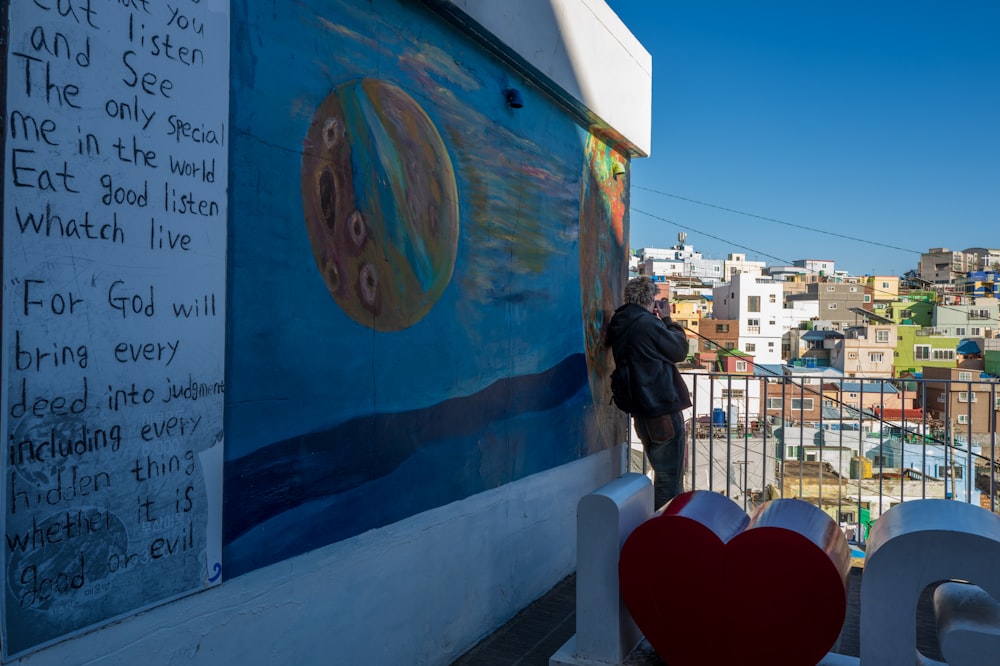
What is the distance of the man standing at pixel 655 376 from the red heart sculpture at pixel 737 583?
2412mm

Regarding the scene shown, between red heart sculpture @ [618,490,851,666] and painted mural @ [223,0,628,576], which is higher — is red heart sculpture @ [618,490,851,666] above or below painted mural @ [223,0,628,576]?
below

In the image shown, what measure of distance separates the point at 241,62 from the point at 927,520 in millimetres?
3110

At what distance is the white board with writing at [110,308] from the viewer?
2129 millimetres

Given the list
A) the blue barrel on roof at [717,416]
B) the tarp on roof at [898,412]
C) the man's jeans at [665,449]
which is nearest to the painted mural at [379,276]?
the man's jeans at [665,449]

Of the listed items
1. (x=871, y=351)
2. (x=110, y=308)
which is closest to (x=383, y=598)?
(x=110, y=308)

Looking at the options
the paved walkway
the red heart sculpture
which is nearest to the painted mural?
the paved walkway

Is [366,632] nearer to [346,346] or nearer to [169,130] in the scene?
[346,346]

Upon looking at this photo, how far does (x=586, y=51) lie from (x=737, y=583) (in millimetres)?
4188

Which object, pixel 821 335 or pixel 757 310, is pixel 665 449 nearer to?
pixel 821 335

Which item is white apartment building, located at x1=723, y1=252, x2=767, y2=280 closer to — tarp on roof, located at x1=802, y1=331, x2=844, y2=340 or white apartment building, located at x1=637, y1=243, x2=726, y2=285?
white apartment building, located at x1=637, y1=243, x2=726, y2=285

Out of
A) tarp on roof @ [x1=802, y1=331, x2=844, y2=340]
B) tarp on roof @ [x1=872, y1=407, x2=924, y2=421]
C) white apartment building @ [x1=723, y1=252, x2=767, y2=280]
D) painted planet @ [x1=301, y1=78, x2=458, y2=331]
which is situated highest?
white apartment building @ [x1=723, y1=252, x2=767, y2=280]

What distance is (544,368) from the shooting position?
5469mm

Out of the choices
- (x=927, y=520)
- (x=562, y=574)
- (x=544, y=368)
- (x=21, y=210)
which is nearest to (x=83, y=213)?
(x=21, y=210)

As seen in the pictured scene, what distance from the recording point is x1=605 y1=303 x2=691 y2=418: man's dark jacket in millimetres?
5824
